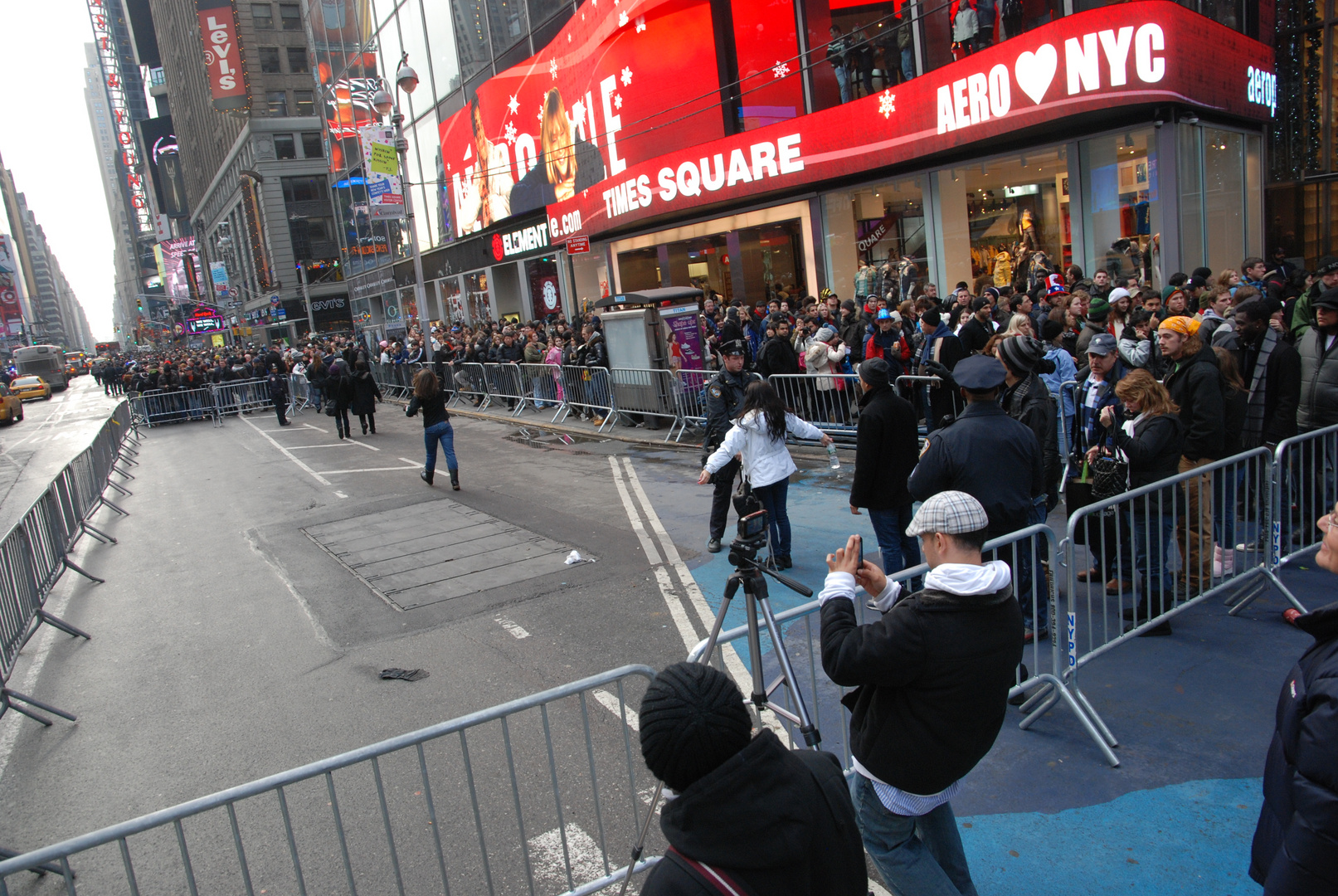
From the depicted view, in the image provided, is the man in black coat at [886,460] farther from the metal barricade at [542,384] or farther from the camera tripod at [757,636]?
the metal barricade at [542,384]

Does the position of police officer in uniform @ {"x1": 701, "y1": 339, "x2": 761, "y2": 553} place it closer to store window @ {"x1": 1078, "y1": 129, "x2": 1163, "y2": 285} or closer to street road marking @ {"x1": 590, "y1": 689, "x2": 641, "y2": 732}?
street road marking @ {"x1": 590, "y1": 689, "x2": 641, "y2": 732}

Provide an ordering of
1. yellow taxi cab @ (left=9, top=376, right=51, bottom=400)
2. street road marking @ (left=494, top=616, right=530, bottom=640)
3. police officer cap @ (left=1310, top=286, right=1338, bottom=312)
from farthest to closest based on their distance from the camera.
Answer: yellow taxi cab @ (left=9, top=376, right=51, bottom=400) → street road marking @ (left=494, top=616, right=530, bottom=640) → police officer cap @ (left=1310, top=286, right=1338, bottom=312)

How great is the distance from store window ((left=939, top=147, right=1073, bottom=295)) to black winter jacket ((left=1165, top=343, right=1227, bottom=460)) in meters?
8.22

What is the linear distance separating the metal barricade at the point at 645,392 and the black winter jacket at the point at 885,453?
8228mm

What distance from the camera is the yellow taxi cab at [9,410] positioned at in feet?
119

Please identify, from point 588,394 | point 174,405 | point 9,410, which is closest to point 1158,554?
point 588,394

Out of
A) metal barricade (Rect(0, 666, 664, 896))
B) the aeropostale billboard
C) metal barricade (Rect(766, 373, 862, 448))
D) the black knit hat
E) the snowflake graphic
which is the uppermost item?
the snowflake graphic

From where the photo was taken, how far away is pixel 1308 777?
2051 mm

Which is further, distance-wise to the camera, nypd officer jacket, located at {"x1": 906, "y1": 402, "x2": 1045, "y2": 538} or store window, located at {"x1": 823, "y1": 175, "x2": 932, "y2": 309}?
store window, located at {"x1": 823, "y1": 175, "x2": 932, "y2": 309}

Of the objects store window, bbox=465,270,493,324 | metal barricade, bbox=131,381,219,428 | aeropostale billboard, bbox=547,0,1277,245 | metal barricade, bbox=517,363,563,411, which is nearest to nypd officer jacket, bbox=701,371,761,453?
aeropostale billboard, bbox=547,0,1277,245

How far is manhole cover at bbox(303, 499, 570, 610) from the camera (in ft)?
27.3

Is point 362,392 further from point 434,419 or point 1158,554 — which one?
point 1158,554

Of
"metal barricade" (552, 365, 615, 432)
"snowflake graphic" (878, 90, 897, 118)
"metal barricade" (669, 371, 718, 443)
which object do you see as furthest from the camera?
"metal barricade" (552, 365, 615, 432)

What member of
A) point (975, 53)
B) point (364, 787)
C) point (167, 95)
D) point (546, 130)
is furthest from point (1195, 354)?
point (167, 95)
